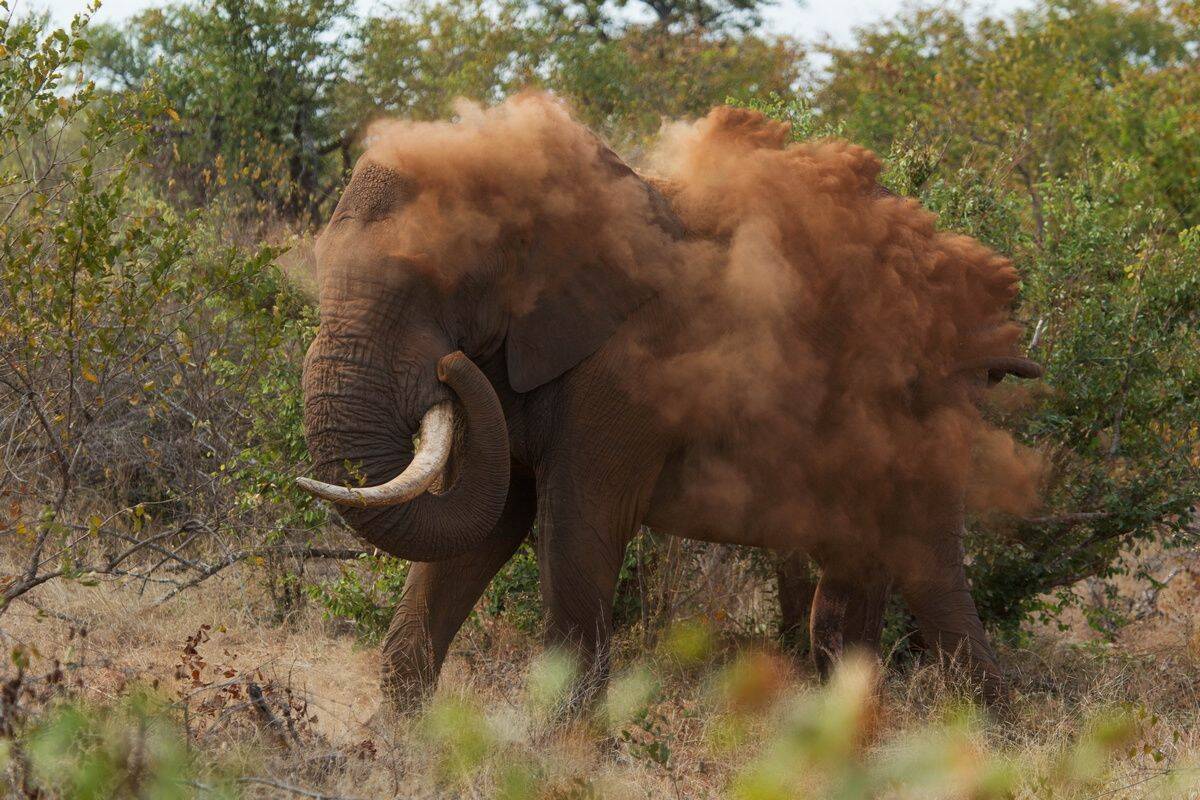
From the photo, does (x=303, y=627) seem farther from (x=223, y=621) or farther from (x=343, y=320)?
(x=343, y=320)

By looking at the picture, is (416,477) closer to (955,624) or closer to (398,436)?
(398,436)

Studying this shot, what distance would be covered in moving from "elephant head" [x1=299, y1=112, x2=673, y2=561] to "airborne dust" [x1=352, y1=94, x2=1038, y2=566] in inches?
0.6

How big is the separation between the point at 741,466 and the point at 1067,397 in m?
3.06

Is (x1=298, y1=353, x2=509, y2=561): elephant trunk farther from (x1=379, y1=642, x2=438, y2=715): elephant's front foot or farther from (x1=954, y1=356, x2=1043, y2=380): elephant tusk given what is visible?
(x1=954, y1=356, x2=1043, y2=380): elephant tusk

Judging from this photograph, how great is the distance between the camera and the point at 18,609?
849 cm

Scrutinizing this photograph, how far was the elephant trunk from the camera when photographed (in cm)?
610

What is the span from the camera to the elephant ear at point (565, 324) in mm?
6535

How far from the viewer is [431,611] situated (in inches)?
280

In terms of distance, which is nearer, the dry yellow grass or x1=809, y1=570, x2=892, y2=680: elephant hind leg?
the dry yellow grass

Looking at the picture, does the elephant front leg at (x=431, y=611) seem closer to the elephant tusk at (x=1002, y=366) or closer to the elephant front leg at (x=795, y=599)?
the elephant tusk at (x=1002, y=366)

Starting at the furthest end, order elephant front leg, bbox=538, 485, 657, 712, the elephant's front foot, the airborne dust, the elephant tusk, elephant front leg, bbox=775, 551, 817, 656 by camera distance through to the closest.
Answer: elephant front leg, bbox=775, 551, 817, 656
the elephant tusk
the elephant's front foot
elephant front leg, bbox=538, 485, 657, 712
the airborne dust

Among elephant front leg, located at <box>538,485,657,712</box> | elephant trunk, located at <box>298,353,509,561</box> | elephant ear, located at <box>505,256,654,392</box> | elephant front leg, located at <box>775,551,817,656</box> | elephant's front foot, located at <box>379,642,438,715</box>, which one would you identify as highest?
elephant ear, located at <box>505,256,654,392</box>

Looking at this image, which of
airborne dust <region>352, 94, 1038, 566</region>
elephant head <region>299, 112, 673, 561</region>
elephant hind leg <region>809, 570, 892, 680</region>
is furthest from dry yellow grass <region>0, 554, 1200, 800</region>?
airborne dust <region>352, 94, 1038, 566</region>

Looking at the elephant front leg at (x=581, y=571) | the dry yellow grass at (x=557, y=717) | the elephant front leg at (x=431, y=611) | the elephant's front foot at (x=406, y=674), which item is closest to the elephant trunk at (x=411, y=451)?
the elephant front leg at (x=581, y=571)
